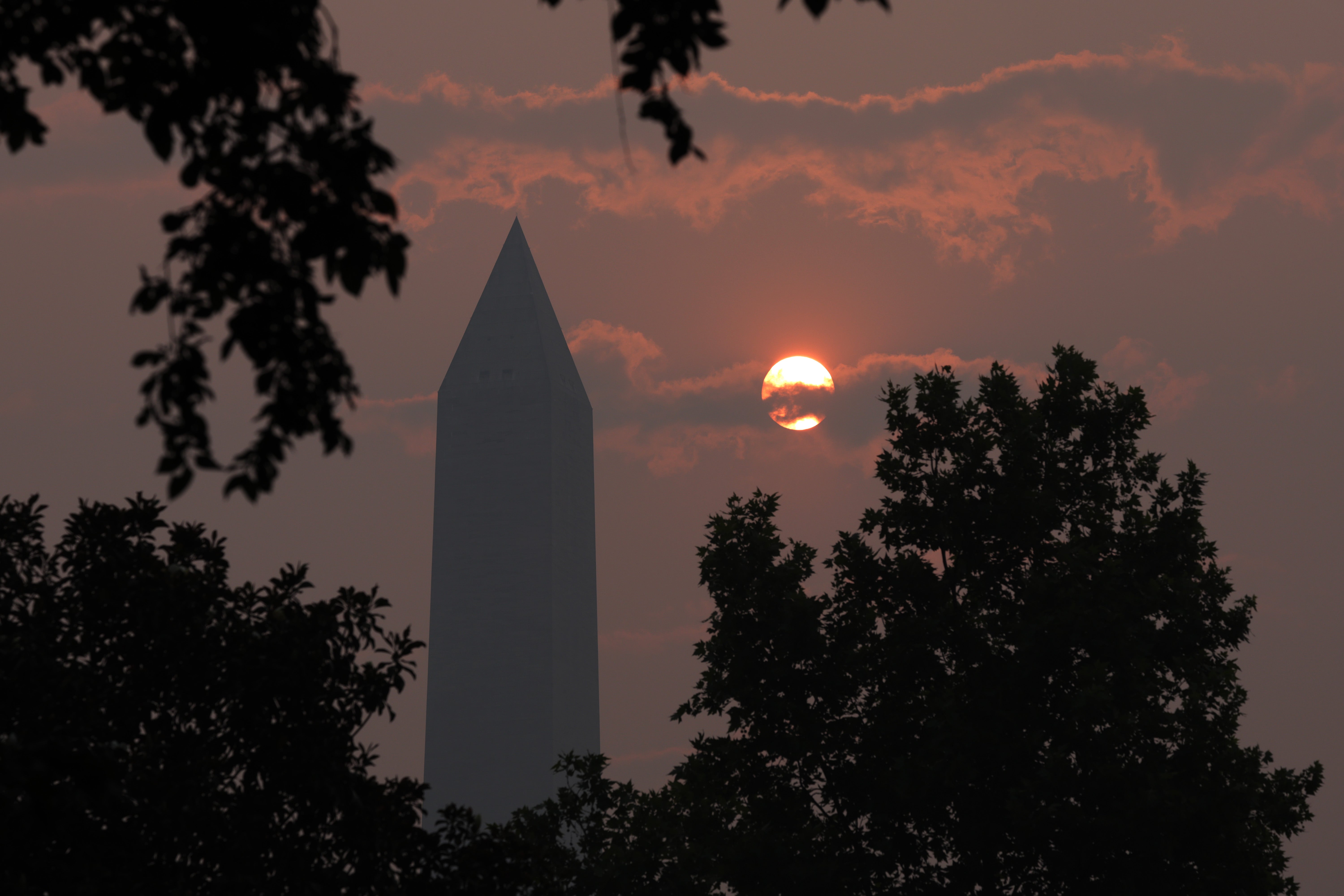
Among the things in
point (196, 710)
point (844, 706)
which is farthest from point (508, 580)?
point (196, 710)

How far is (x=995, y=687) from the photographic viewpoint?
996 inches

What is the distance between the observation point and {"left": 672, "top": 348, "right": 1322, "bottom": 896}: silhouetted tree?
79.5 feet

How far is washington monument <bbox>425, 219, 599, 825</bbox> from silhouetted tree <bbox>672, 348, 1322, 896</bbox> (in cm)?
4830

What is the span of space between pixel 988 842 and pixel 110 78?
71.2 feet

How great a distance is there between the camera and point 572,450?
8094 cm

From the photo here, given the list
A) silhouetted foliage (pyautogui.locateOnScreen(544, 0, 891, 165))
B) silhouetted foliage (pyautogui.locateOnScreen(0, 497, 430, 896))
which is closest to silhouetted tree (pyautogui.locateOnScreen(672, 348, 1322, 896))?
silhouetted foliage (pyautogui.locateOnScreen(0, 497, 430, 896))

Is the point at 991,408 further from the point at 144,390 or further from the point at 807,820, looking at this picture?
the point at 144,390

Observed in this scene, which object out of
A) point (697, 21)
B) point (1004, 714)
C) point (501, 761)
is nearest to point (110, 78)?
point (697, 21)

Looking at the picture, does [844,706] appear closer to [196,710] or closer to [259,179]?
[196,710]

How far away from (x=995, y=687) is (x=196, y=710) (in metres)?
13.9

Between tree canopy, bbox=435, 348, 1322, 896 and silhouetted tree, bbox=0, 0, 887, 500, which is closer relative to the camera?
silhouetted tree, bbox=0, 0, 887, 500

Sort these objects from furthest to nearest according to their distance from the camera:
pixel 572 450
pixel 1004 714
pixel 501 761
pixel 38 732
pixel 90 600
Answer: pixel 572 450, pixel 501 761, pixel 1004 714, pixel 90 600, pixel 38 732

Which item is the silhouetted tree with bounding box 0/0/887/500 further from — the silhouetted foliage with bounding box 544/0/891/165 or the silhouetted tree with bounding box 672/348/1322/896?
the silhouetted tree with bounding box 672/348/1322/896

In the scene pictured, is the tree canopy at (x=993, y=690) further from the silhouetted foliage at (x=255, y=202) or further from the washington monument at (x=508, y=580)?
the washington monument at (x=508, y=580)
